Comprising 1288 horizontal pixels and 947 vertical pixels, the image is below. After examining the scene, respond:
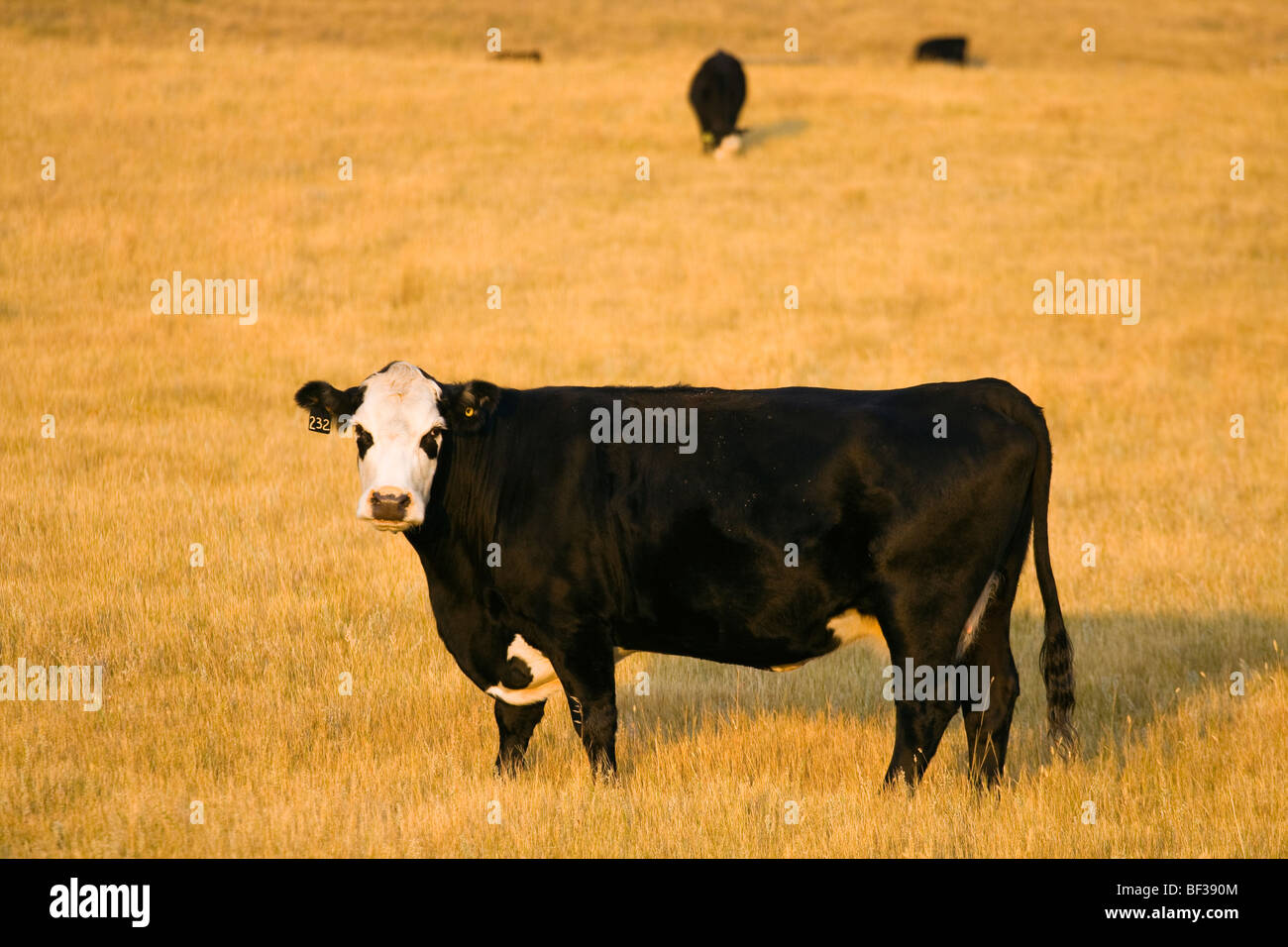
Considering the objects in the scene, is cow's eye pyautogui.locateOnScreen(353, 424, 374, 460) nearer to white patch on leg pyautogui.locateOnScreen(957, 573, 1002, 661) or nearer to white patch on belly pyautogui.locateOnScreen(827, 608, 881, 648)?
white patch on belly pyautogui.locateOnScreen(827, 608, 881, 648)

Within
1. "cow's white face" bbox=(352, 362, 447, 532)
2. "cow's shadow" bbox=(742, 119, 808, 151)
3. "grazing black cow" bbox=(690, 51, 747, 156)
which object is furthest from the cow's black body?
"cow's shadow" bbox=(742, 119, 808, 151)

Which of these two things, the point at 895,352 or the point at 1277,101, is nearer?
the point at 895,352

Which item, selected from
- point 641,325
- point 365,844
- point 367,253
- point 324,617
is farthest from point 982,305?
point 365,844

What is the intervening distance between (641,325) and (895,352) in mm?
3338

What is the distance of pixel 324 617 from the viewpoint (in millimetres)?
8914

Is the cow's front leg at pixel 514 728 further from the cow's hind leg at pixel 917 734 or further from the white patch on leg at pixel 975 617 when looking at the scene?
the white patch on leg at pixel 975 617

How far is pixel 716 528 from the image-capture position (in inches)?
243

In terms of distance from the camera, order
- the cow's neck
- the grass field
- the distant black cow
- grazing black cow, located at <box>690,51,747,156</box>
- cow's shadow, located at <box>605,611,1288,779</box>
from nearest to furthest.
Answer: the grass field
the cow's neck
cow's shadow, located at <box>605,611,1288,779</box>
grazing black cow, located at <box>690,51,747,156</box>
the distant black cow

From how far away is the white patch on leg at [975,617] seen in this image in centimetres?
630

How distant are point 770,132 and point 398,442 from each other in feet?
83.0

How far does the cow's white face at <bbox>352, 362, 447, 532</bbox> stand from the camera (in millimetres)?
5746

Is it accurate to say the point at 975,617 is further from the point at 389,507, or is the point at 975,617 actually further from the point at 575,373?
the point at 575,373

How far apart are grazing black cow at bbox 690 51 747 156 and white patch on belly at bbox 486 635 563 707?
74.2 feet

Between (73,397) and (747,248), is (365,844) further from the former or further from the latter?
(747,248)
